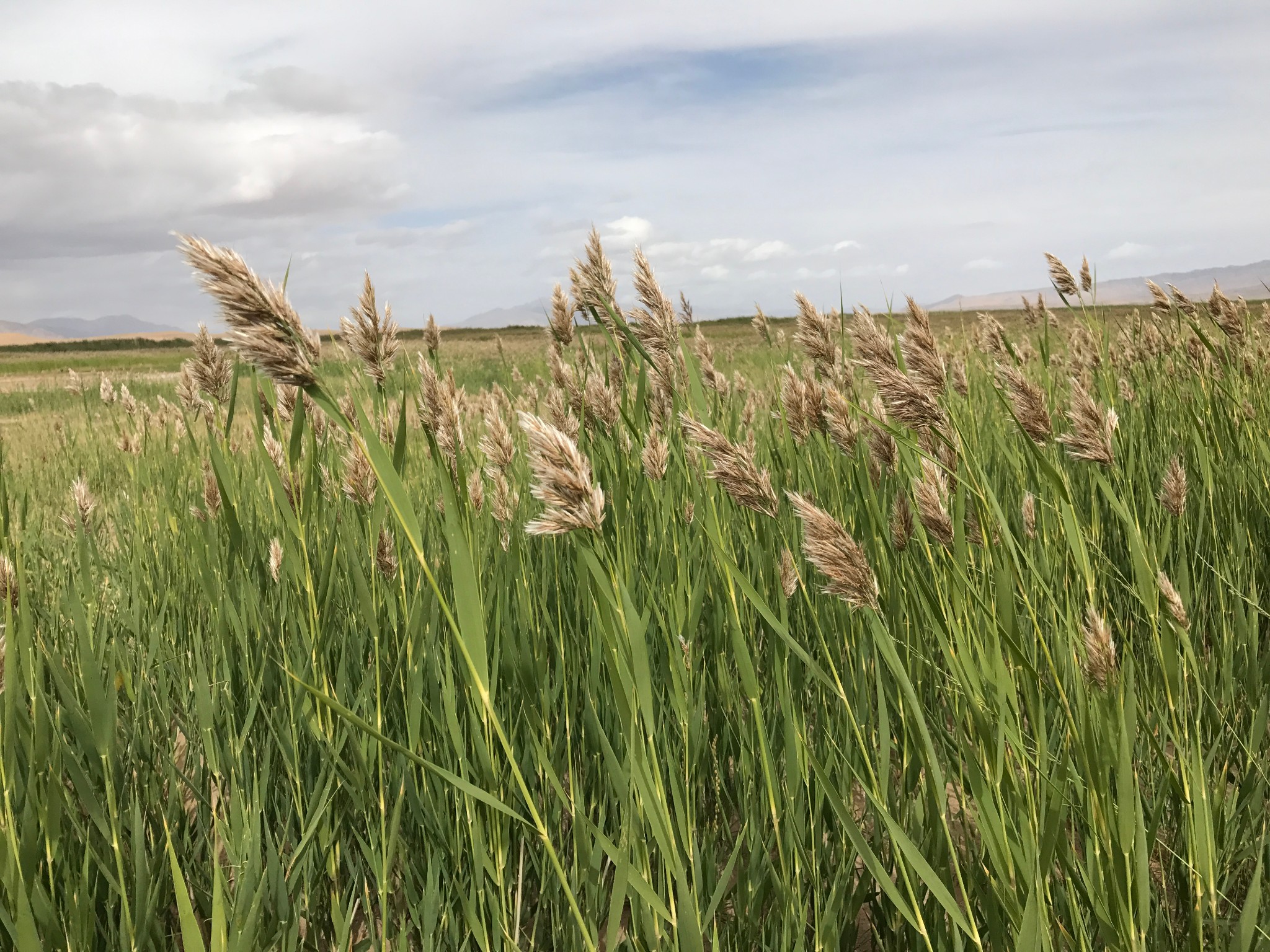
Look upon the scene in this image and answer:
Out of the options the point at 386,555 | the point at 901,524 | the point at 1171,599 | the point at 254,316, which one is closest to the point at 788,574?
the point at 901,524

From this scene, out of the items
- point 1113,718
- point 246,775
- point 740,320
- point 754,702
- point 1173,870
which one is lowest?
point 1173,870

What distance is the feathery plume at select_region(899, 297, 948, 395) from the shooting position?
1.58 metres

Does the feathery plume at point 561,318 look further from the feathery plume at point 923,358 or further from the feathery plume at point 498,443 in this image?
the feathery plume at point 923,358

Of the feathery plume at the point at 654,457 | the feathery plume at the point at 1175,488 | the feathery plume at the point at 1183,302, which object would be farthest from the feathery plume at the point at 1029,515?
the feathery plume at the point at 1183,302

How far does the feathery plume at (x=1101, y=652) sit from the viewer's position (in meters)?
1.38

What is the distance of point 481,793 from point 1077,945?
3.61ft

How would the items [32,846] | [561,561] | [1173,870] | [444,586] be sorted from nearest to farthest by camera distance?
[32,846], [1173,870], [444,586], [561,561]

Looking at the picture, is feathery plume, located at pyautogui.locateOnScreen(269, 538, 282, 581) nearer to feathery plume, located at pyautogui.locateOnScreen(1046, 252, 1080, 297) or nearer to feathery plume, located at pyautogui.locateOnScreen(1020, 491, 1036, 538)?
feathery plume, located at pyautogui.locateOnScreen(1020, 491, 1036, 538)

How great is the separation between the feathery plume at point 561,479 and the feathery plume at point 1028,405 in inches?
38.0

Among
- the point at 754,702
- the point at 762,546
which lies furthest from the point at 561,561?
the point at 754,702

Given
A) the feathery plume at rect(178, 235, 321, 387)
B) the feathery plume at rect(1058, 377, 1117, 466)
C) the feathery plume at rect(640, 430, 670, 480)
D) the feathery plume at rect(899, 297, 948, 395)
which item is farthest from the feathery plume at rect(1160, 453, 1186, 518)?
the feathery plume at rect(178, 235, 321, 387)

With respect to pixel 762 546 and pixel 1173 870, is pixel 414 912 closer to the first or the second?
pixel 762 546

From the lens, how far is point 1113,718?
1561 mm

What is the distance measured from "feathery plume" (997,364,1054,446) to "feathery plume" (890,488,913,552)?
10.5 inches
